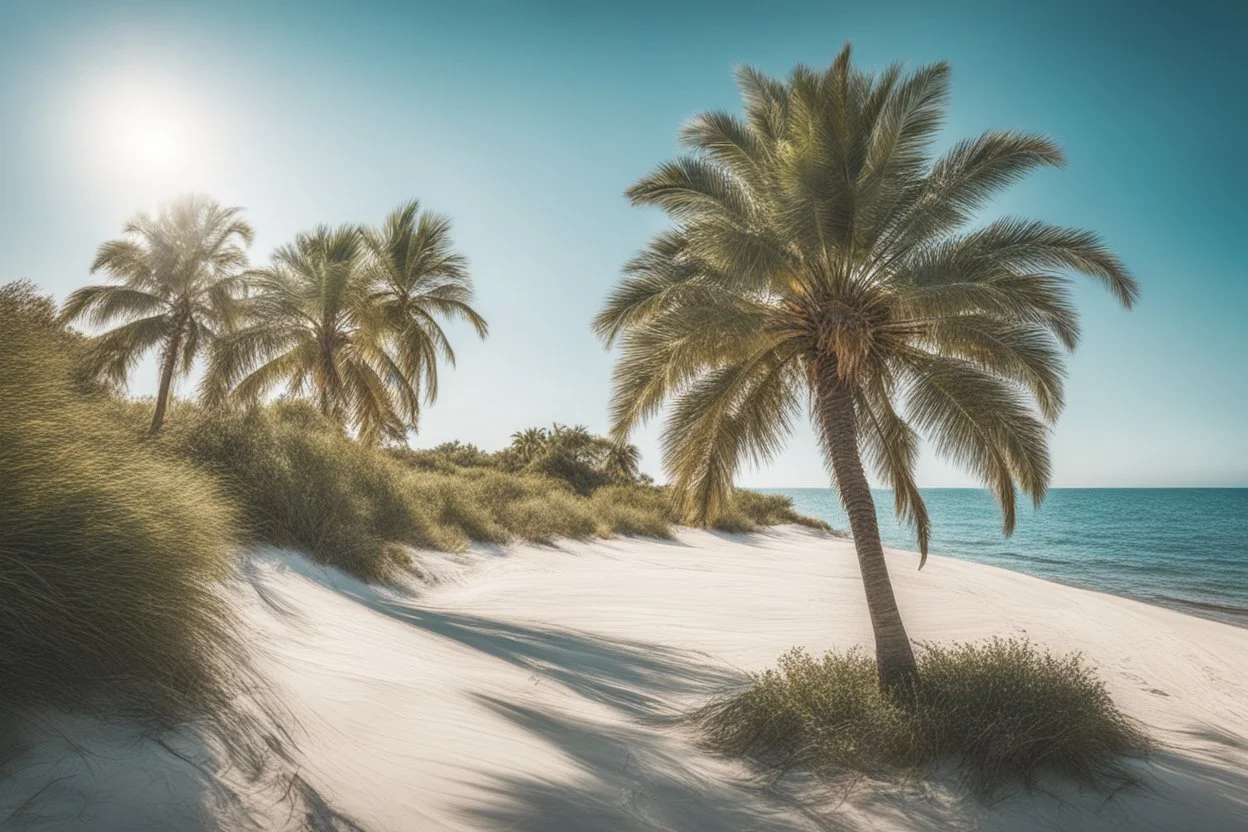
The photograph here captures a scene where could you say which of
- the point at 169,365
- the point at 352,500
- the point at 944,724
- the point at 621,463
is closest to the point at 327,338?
the point at 169,365

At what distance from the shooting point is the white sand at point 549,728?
266 cm

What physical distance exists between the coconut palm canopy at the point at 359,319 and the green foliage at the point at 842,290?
1267 cm

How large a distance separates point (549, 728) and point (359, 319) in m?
16.5

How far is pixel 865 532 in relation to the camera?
682 centimetres

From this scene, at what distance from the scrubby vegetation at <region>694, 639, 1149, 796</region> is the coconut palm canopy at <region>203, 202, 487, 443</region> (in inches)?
629

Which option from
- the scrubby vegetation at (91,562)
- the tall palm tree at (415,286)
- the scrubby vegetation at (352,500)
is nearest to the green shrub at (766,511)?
the scrubby vegetation at (352,500)

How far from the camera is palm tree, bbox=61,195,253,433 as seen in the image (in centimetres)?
1788

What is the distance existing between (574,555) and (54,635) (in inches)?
630

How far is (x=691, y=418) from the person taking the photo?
7.78 metres

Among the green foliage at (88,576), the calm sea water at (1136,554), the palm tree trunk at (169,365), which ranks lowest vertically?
the calm sea water at (1136,554)

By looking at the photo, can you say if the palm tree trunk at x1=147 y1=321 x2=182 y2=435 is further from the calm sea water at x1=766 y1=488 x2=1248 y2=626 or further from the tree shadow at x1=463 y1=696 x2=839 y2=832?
the calm sea water at x1=766 y1=488 x2=1248 y2=626

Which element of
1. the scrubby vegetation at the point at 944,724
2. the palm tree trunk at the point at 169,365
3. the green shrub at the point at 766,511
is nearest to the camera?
the scrubby vegetation at the point at 944,724

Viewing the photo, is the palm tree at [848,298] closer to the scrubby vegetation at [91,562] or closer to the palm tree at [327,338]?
the scrubby vegetation at [91,562]

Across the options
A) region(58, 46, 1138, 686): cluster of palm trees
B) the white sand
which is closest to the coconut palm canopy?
the white sand
